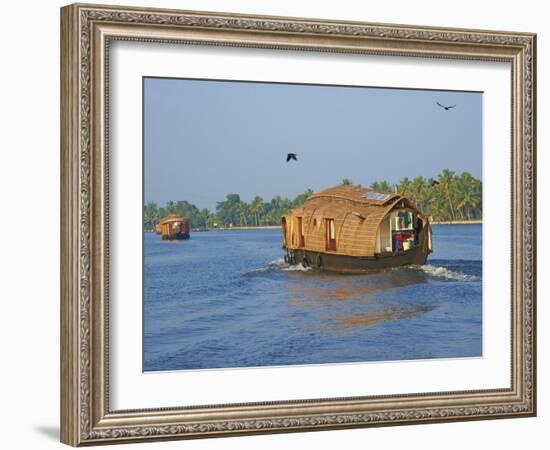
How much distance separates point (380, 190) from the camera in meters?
6.05

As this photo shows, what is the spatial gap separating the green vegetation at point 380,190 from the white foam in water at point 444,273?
0.26 metres

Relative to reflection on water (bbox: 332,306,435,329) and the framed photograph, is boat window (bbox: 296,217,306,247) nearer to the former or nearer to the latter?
the framed photograph

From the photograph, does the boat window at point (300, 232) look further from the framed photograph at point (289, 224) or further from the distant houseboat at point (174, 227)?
the distant houseboat at point (174, 227)

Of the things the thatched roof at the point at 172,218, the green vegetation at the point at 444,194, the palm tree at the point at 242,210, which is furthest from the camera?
the green vegetation at the point at 444,194

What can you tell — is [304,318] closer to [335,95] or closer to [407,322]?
[407,322]

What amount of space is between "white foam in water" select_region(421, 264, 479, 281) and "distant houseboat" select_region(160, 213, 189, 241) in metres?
1.25

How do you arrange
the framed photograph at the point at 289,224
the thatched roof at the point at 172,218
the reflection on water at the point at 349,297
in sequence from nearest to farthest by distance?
the framed photograph at the point at 289,224, the thatched roof at the point at 172,218, the reflection on water at the point at 349,297

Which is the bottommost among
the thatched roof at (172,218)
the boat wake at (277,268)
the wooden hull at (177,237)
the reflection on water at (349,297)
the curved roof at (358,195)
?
the reflection on water at (349,297)

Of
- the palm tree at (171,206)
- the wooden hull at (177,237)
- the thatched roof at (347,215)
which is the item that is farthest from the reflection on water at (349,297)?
the palm tree at (171,206)

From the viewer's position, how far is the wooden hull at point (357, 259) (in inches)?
233

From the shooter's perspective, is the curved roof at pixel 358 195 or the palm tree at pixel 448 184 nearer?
the curved roof at pixel 358 195

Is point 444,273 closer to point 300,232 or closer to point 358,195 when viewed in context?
point 358,195

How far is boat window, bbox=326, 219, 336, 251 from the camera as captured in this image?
5984 millimetres

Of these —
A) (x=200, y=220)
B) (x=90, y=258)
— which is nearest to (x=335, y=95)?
(x=200, y=220)
